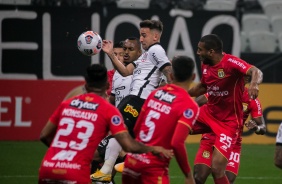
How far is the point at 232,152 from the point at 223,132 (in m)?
0.53

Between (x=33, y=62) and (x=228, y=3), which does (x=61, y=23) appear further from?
(x=228, y=3)

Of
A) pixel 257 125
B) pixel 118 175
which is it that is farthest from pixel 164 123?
pixel 118 175

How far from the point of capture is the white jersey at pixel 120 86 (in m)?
12.4

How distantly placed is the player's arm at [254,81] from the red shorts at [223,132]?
0.87m

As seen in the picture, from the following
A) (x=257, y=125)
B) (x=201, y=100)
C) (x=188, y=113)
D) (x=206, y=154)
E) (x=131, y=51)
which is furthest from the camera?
(x=131, y=51)

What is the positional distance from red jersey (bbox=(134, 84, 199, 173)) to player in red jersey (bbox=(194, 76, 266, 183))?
8.68 feet

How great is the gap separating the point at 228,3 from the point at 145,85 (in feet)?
30.3

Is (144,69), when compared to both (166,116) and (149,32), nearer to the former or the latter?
(149,32)

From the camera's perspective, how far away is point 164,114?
8047 mm

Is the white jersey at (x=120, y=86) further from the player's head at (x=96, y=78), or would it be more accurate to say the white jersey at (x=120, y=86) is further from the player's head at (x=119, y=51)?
the player's head at (x=96, y=78)

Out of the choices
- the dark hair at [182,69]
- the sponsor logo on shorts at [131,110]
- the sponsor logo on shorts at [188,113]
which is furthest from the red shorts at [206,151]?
the sponsor logo on shorts at [188,113]

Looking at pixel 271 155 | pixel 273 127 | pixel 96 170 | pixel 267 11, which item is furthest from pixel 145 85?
pixel 267 11

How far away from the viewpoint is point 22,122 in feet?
59.6

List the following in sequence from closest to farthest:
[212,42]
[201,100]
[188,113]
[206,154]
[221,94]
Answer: [188,113], [212,42], [221,94], [206,154], [201,100]
